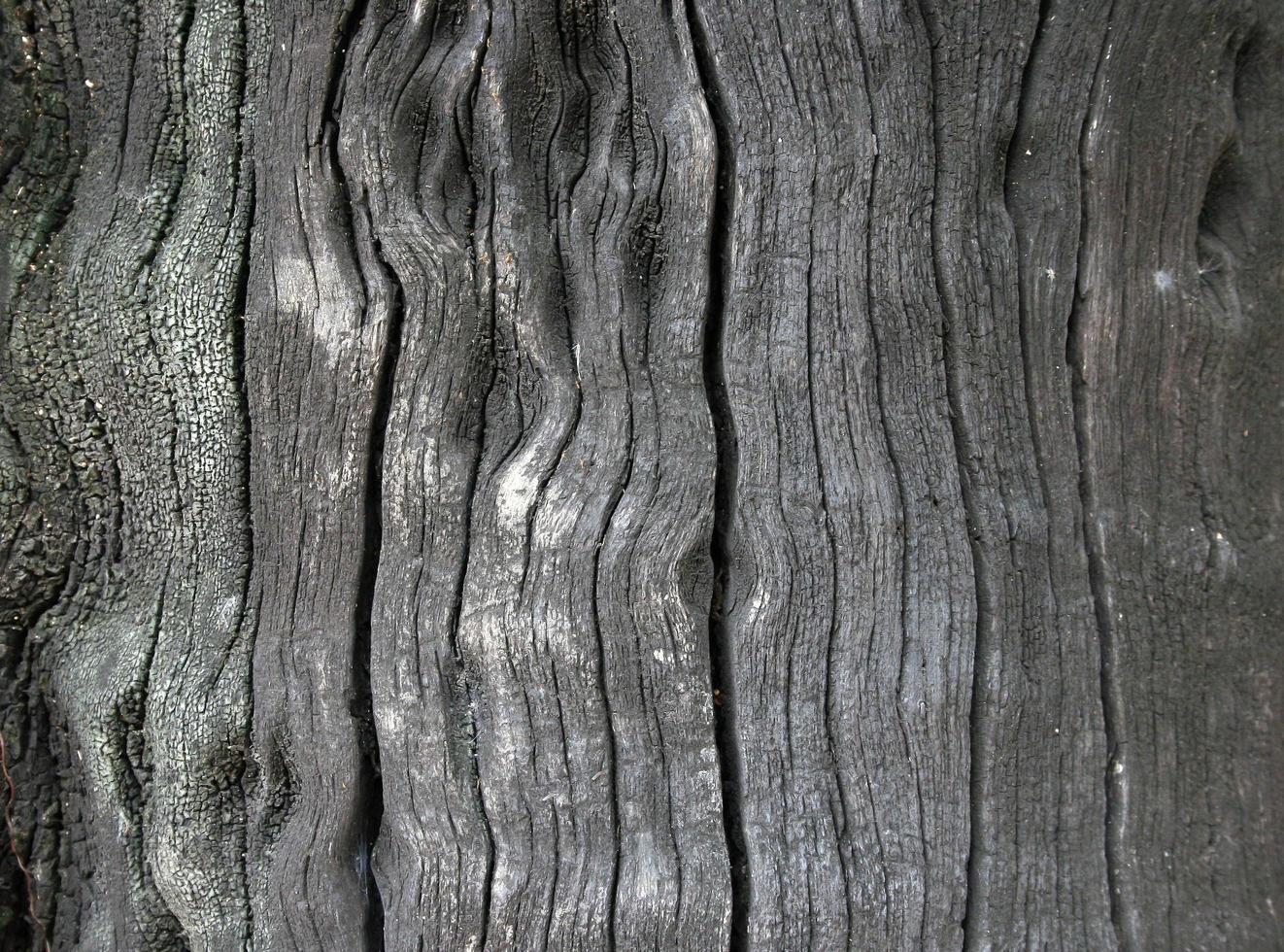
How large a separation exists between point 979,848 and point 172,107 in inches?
81.9

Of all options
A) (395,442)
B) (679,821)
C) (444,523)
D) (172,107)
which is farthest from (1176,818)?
(172,107)

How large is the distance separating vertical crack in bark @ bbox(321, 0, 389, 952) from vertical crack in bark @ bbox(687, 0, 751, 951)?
1.96 ft

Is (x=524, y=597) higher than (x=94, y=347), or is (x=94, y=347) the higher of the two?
(x=94, y=347)

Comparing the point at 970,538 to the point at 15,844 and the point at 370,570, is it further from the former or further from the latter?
the point at 15,844

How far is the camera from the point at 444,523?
155 centimetres

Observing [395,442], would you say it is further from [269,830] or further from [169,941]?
[169,941]

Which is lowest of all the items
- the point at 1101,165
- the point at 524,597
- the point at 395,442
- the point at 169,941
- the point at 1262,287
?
the point at 169,941

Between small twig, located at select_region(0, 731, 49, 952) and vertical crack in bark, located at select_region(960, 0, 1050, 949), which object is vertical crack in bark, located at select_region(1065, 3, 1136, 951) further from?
small twig, located at select_region(0, 731, 49, 952)

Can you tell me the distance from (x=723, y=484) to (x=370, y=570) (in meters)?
0.69

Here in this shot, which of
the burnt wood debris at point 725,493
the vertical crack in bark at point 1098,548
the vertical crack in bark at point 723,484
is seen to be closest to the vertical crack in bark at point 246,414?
the burnt wood debris at point 725,493

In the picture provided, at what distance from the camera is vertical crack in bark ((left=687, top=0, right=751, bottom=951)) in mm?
1484

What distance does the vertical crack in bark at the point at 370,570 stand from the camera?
159 cm

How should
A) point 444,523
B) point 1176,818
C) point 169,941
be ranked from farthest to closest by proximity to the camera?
point 169,941 → point 444,523 → point 1176,818

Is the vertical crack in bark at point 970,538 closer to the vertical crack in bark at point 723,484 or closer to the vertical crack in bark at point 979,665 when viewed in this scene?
the vertical crack in bark at point 979,665
